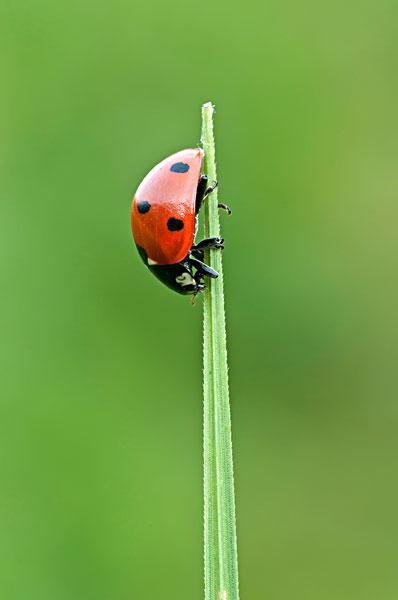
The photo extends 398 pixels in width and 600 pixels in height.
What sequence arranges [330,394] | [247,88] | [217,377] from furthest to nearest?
[247,88] < [330,394] < [217,377]

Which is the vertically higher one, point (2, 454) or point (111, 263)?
point (111, 263)

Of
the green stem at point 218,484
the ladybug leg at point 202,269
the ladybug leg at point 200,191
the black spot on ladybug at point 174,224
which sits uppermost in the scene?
the ladybug leg at point 200,191

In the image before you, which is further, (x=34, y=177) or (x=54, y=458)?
(x=34, y=177)

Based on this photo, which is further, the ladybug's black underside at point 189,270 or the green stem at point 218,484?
the ladybug's black underside at point 189,270

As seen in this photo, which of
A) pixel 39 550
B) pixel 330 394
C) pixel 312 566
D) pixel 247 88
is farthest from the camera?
pixel 247 88

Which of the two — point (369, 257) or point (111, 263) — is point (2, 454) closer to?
point (111, 263)

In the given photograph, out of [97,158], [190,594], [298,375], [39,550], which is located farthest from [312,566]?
[97,158]

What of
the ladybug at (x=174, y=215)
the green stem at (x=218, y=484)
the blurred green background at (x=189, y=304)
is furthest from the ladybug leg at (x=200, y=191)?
the blurred green background at (x=189, y=304)

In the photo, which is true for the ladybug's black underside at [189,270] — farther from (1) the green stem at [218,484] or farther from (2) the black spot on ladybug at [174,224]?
(1) the green stem at [218,484]
